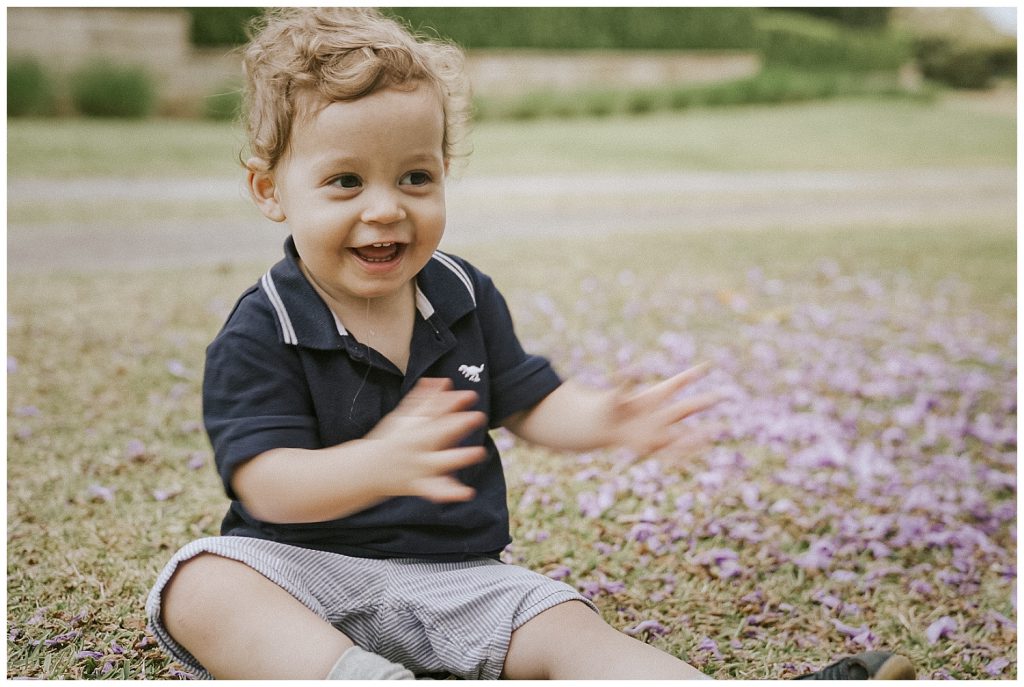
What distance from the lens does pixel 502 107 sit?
11820 millimetres

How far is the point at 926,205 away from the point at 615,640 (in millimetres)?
7292

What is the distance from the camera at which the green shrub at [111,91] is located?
1004cm

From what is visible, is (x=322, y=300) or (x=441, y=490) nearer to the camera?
(x=441, y=490)

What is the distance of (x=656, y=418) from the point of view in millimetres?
1759

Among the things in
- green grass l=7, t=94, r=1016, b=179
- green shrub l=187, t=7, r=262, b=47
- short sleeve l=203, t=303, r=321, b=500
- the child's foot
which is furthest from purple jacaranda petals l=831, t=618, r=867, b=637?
green shrub l=187, t=7, r=262, b=47

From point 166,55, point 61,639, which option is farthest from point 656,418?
point 166,55

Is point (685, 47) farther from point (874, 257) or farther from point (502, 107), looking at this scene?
point (874, 257)

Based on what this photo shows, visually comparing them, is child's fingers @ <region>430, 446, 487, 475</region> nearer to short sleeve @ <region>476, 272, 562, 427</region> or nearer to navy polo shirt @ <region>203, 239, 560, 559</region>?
navy polo shirt @ <region>203, 239, 560, 559</region>

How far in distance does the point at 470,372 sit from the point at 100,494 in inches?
45.4

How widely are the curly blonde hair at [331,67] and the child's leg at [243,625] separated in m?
0.64

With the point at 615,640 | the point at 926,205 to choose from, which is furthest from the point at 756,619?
the point at 926,205

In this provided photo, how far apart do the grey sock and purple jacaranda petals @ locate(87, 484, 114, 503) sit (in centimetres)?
119

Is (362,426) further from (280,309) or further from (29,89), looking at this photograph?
(29,89)

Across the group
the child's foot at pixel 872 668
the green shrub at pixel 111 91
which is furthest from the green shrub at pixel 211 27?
the child's foot at pixel 872 668
